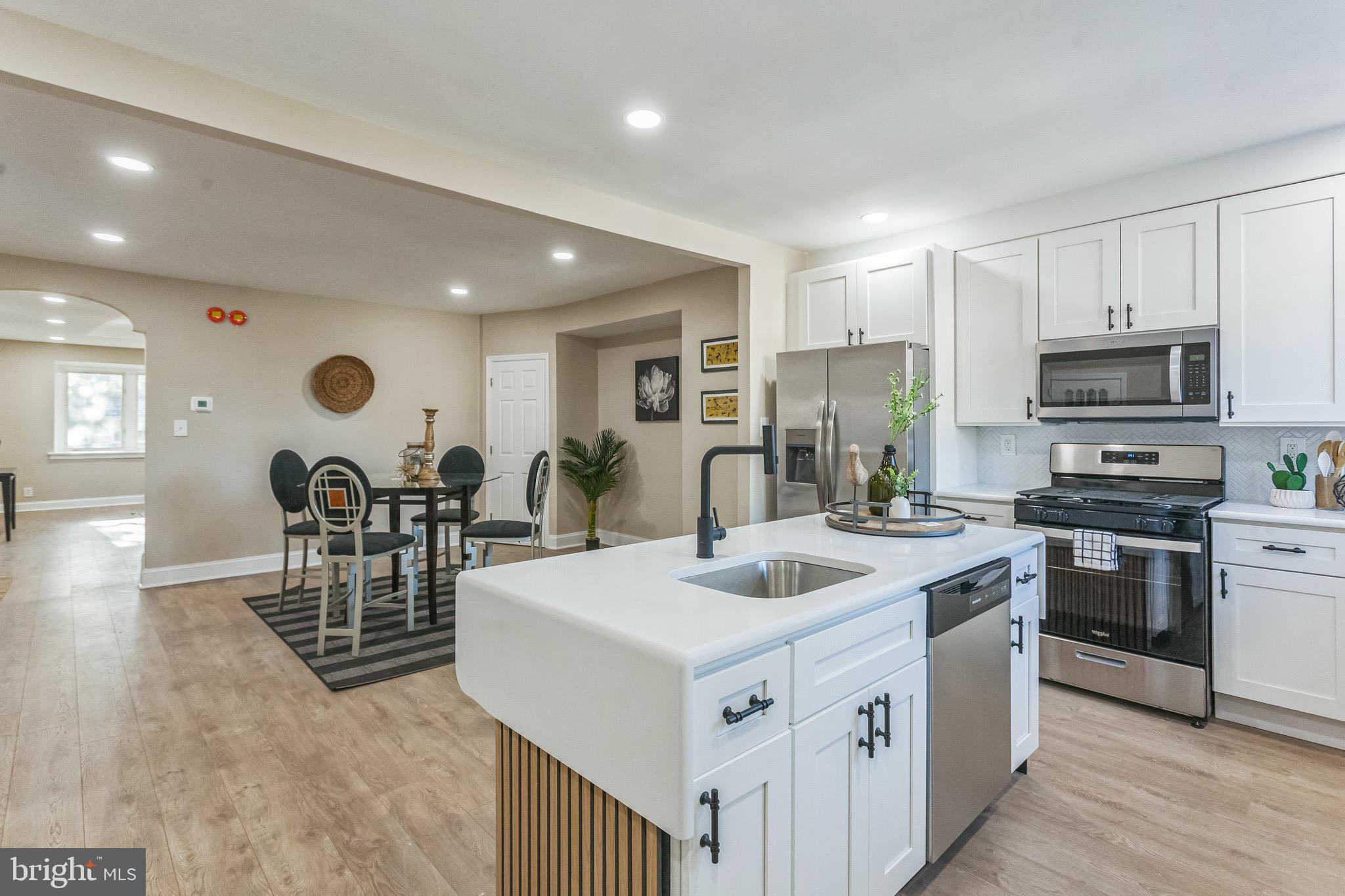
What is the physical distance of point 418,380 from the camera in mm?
6688

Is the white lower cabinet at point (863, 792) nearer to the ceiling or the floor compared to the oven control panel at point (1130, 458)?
nearer to the floor

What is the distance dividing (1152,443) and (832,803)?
2.99 metres

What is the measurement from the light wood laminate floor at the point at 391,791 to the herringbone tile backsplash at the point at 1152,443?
117 centimetres

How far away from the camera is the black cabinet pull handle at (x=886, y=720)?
1479 millimetres

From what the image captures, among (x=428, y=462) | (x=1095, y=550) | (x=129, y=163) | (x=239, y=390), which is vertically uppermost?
(x=129, y=163)

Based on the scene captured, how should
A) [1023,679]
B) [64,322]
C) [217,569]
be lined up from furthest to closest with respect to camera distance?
[64,322] < [217,569] < [1023,679]

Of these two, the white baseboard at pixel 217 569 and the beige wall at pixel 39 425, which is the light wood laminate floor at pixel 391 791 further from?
the beige wall at pixel 39 425

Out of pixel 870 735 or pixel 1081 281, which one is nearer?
pixel 870 735

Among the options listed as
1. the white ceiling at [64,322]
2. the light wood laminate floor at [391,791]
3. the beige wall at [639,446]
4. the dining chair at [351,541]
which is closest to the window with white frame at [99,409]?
the white ceiling at [64,322]

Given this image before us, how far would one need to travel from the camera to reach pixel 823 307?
4.15 m

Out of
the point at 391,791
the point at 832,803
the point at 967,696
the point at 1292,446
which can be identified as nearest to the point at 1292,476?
the point at 1292,446

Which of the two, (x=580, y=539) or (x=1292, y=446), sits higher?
(x=1292, y=446)

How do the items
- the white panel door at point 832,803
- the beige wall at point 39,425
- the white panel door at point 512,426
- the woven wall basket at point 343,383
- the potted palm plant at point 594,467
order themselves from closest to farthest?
the white panel door at point 832,803, the woven wall basket at point 343,383, the potted palm plant at point 594,467, the white panel door at point 512,426, the beige wall at point 39,425

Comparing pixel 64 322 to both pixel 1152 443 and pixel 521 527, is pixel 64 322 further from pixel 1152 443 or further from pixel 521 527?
pixel 1152 443
